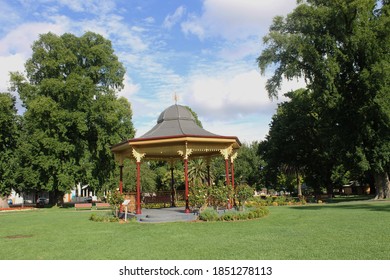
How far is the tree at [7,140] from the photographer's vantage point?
3712cm

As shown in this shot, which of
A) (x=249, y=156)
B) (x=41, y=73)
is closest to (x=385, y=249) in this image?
(x=41, y=73)

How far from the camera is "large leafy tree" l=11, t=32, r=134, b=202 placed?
33656mm

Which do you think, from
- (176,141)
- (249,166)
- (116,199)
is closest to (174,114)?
(176,141)

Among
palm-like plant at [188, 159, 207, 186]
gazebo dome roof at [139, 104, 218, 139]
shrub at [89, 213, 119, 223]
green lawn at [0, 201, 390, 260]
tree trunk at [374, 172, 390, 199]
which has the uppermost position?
gazebo dome roof at [139, 104, 218, 139]

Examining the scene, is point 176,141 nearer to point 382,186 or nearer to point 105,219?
point 105,219

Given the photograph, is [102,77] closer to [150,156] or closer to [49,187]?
[49,187]

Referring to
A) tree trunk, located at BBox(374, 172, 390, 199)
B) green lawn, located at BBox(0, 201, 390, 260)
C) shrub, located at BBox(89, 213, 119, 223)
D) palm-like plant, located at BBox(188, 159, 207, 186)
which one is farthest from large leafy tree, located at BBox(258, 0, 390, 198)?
palm-like plant, located at BBox(188, 159, 207, 186)

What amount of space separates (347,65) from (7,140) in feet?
115

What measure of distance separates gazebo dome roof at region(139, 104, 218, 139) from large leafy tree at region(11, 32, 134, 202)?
13.7 metres

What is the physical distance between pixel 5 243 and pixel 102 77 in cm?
2868

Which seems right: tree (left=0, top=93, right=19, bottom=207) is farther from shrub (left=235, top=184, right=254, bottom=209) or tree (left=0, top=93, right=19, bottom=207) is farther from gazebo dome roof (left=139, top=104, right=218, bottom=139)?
shrub (left=235, top=184, right=254, bottom=209)

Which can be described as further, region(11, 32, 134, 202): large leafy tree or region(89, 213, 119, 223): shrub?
region(11, 32, 134, 202): large leafy tree

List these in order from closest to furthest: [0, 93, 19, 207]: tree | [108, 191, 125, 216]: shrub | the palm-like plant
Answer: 1. [108, 191, 125, 216]: shrub
2. [0, 93, 19, 207]: tree
3. the palm-like plant

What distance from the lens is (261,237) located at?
410 inches
